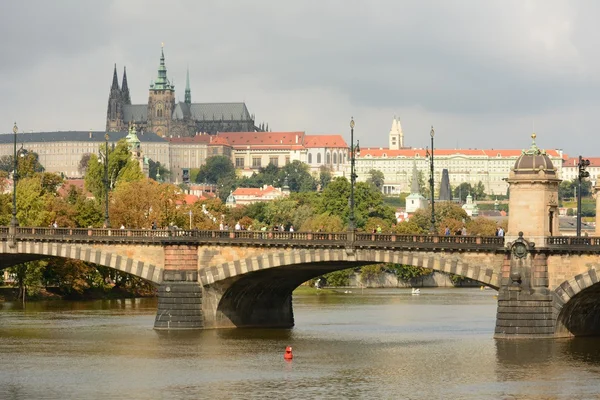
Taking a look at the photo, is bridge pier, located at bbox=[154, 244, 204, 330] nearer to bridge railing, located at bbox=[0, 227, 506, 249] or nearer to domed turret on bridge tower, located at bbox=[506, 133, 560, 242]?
bridge railing, located at bbox=[0, 227, 506, 249]

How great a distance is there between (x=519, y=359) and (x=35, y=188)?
64902 millimetres

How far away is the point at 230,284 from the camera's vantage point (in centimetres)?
8694

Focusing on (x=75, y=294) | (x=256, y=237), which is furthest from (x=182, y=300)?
(x=75, y=294)

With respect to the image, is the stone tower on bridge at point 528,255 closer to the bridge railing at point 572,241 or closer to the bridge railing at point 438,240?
the bridge railing at point 572,241

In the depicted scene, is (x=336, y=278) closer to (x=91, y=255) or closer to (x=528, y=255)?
(x=91, y=255)

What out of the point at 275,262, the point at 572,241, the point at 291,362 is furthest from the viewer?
the point at 275,262

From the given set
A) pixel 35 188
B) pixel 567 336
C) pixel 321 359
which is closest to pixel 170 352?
pixel 321 359

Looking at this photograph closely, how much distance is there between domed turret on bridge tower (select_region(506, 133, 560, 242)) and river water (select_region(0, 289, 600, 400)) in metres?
5.40

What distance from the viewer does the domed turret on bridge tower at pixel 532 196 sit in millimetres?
78000

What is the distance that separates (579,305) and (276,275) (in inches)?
680

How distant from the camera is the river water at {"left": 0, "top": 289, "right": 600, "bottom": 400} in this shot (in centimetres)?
6325

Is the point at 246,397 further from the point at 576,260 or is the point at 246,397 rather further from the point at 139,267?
the point at 139,267

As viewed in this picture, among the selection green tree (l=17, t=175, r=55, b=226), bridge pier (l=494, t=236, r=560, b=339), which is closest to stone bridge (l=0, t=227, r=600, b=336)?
bridge pier (l=494, t=236, r=560, b=339)

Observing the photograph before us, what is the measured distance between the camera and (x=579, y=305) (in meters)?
80.8
